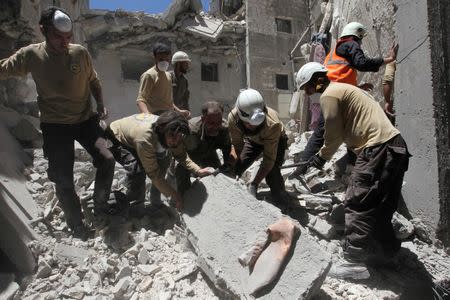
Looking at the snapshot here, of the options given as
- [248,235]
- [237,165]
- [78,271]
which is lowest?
[78,271]

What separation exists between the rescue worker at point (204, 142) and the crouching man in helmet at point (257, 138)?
0.09 m

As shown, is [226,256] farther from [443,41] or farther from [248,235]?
[443,41]

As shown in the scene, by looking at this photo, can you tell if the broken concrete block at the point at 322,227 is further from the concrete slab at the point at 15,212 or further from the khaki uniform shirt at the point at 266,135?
the concrete slab at the point at 15,212

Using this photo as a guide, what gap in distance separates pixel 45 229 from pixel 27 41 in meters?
4.44

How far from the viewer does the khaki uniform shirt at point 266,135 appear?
11.9 feet

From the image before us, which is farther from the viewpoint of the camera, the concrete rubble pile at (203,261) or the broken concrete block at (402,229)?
the broken concrete block at (402,229)

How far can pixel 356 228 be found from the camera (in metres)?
3.11

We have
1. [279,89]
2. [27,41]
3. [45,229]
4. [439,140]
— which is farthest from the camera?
[279,89]

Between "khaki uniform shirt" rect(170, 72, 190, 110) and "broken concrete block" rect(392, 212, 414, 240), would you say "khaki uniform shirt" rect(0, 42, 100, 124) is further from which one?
"broken concrete block" rect(392, 212, 414, 240)

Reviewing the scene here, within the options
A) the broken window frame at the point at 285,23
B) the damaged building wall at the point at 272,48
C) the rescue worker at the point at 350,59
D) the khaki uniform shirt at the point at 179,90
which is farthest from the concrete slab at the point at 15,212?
the broken window frame at the point at 285,23

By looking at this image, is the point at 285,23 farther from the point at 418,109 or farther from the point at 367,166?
the point at 367,166

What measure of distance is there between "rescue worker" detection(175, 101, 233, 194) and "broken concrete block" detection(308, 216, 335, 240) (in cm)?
96

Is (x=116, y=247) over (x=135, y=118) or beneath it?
beneath

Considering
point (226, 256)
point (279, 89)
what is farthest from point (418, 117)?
point (279, 89)
